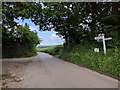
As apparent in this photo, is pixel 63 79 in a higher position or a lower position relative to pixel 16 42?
lower

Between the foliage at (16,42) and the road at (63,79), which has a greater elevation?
the foliage at (16,42)

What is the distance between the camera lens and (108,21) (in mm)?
10453

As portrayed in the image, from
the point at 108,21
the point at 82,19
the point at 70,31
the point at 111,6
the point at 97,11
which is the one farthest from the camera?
the point at 70,31

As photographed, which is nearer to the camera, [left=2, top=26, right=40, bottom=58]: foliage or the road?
the road

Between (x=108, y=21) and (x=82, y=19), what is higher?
(x=82, y=19)

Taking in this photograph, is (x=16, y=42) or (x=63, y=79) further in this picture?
(x=16, y=42)

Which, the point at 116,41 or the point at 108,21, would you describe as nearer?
the point at 116,41

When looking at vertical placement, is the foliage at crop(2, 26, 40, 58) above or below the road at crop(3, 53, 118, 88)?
above

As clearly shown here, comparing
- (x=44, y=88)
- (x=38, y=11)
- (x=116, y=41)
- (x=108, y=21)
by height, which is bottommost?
(x=44, y=88)

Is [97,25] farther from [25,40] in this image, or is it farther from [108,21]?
[25,40]

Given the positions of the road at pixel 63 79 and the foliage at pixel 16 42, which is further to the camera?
the foliage at pixel 16 42

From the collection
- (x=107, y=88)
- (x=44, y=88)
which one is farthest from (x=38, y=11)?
(x=107, y=88)

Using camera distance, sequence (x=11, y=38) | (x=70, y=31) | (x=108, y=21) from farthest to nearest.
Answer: (x=11, y=38) < (x=70, y=31) < (x=108, y=21)

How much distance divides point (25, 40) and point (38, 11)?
59.5 feet
